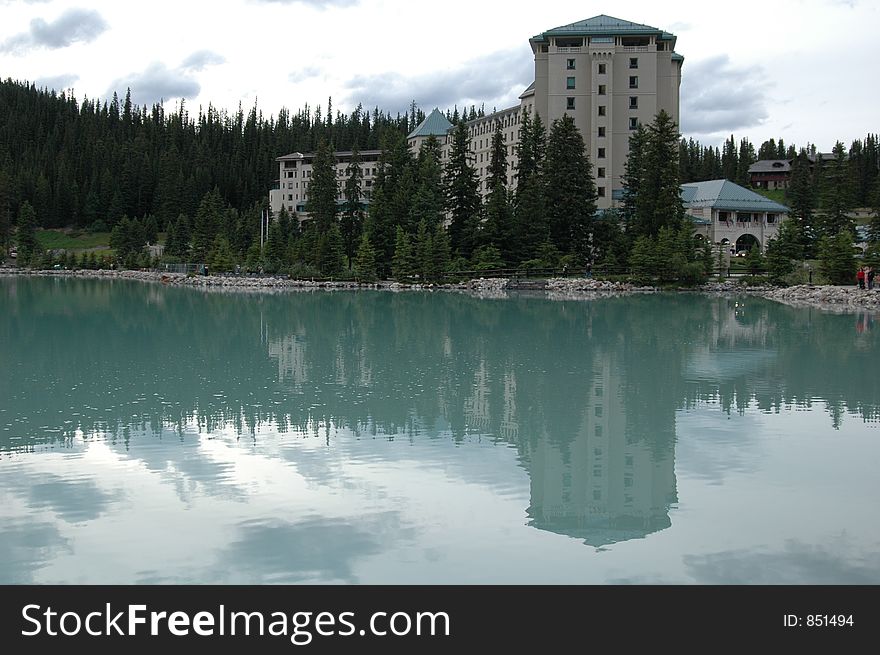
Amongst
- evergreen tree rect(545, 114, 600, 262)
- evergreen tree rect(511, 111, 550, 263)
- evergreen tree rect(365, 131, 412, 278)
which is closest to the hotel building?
evergreen tree rect(365, 131, 412, 278)

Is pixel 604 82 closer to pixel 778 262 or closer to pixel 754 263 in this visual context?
pixel 754 263

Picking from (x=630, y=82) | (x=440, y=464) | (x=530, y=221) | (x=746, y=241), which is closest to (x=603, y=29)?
(x=630, y=82)

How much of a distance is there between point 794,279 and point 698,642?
57.4 metres

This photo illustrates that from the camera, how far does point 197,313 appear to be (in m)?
41.6

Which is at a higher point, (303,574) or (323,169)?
(323,169)

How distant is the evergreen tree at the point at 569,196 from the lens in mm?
68688

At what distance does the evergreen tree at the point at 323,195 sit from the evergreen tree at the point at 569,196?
22.2 metres

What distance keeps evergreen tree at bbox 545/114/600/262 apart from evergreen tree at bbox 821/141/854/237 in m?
18.0

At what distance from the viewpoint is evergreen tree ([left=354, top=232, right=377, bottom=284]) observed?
69.4 meters

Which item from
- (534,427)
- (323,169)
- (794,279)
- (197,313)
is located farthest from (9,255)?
(534,427)

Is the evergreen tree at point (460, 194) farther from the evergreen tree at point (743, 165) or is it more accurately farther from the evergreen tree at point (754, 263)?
the evergreen tree at point (743, 165)

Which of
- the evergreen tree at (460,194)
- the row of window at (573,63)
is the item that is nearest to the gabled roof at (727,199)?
the row of window at (573,63)

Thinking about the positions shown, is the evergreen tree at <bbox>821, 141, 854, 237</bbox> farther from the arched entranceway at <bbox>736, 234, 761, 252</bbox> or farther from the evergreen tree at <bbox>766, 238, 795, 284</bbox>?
the arched entranceway at <bbox>736, 234, 761, 252</bbox>

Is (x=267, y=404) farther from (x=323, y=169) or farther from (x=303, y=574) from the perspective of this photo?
(x=323, y=169)
